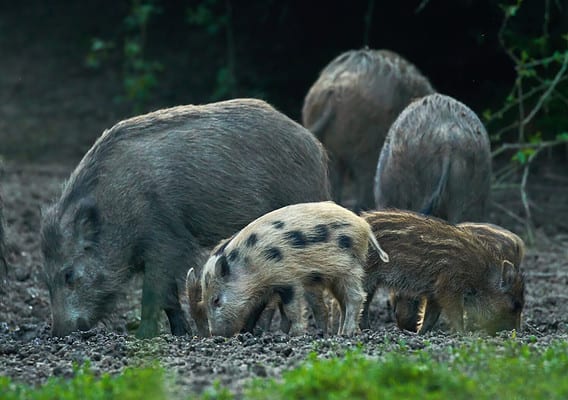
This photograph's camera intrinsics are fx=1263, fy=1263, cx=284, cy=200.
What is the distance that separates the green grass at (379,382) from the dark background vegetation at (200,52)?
8.79m

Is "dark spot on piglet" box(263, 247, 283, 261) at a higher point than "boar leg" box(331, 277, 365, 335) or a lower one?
higher

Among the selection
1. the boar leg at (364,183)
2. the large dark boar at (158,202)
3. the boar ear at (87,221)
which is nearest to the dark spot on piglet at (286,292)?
the large dark boar at (158,202)

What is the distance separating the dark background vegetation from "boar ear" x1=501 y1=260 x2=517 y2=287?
6.62 meters

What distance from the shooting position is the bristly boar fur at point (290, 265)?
6.90 metres

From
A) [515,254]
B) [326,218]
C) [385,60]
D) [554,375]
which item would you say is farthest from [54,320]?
[385,60]

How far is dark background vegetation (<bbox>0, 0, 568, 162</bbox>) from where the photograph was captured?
1498cm

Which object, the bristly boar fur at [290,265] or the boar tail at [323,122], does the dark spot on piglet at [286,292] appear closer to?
the bristly boar fur at [290,265]

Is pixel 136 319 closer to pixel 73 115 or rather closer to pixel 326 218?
pixel 326 218

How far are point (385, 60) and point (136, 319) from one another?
3.66 meters

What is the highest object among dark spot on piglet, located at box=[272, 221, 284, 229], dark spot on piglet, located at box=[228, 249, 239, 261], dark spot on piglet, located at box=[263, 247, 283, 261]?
dark spot on piglet, located at box=[272, 221, 284, 229]

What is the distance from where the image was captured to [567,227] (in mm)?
11805

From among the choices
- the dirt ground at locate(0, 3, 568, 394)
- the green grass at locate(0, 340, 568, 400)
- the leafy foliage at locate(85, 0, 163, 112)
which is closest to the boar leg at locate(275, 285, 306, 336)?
the dirt ground at locate(0, 3, 568, 394)

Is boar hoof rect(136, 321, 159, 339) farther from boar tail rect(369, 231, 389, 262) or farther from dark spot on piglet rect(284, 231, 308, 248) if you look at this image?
boar tail rect(369, 231, 389, 262)

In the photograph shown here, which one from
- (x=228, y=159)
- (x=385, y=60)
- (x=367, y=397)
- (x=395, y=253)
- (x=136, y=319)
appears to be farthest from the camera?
(x=385, y=60)
